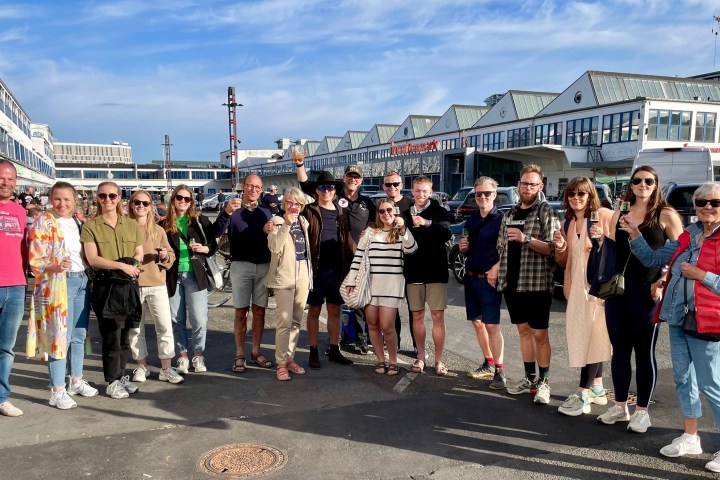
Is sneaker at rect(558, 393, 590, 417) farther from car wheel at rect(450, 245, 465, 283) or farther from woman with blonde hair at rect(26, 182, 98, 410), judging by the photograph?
car wheel at rect(450, 245, 465, 283)

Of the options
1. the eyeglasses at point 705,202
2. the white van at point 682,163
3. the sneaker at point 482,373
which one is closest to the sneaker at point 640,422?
the sneaker at point 482,373

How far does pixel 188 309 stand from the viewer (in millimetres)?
5387

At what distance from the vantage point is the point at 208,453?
11.9 ft

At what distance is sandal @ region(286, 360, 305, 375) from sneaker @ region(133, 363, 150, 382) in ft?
4.66

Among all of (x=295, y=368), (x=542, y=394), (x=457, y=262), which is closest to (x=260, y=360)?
(x=295, y=368)

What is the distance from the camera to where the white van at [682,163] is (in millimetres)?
14109

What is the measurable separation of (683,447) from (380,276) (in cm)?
282

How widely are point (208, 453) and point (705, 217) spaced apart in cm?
382

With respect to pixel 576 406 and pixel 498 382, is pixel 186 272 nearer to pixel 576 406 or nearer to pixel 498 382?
pixel 498 382

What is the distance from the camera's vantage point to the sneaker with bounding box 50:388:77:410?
4371 mm

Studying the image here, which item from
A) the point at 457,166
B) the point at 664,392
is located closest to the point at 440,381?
the point at 664,392

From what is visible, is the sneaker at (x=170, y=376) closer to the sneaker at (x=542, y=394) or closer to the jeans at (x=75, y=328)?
the jeans at (x=75, y=328)

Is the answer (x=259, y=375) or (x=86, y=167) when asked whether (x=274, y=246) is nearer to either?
(x=259, y=375)

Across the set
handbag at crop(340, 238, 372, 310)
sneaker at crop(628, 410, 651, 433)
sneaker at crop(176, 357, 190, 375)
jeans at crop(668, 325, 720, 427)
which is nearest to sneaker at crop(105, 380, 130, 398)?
sneaker at crop(176, 357, 190, 375)
